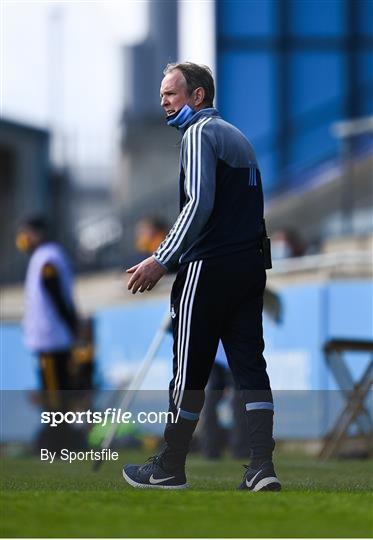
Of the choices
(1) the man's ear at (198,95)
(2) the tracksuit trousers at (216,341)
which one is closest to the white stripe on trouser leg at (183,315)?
(2) the tracksuit trousers at (216,341)

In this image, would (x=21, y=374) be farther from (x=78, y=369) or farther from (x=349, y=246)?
(x=349, y=246)

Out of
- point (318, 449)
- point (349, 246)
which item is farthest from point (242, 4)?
point (318, 449)

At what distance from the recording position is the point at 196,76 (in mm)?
5801

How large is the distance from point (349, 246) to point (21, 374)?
3.21 m

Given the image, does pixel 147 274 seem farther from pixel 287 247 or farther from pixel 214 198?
pixel 287 247

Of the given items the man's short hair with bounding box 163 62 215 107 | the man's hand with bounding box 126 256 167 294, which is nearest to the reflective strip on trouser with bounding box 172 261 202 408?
the man's hand with bounding box 126 256 167 294

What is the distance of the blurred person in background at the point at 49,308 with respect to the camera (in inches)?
440

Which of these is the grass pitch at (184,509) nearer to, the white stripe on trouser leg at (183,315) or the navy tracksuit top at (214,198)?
the white stripe on trouser leg at (183,315)

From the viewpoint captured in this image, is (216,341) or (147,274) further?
(216,341)

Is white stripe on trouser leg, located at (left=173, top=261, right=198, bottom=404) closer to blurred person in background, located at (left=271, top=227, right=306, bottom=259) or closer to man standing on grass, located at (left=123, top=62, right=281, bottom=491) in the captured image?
man standing on grass, located at (left=123, top=62, right=281, bottom=491)

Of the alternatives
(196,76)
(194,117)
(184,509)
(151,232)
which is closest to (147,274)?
(194,117)

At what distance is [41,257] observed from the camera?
11180 mm

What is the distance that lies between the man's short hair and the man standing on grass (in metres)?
0.16

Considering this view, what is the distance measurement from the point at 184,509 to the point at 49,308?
21.9 ft
